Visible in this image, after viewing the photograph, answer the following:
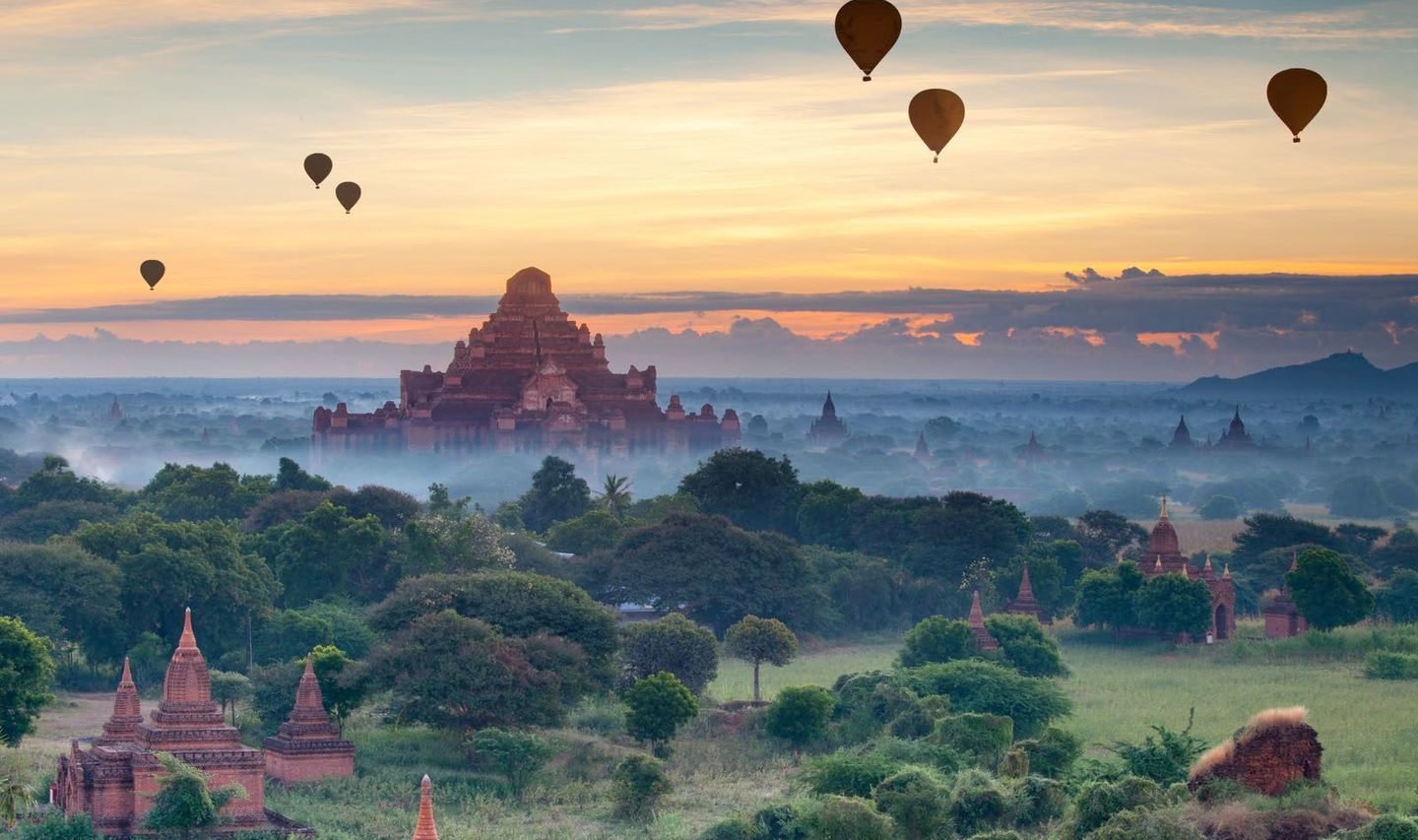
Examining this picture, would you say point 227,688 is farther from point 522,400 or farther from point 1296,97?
point 522,400

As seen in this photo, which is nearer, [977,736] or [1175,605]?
[977,736]

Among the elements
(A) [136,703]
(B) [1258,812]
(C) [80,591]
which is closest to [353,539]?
(C) [80,591]

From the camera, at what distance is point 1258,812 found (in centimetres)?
3409

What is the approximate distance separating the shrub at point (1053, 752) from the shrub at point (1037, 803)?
3.15m

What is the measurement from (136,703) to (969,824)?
13.8m

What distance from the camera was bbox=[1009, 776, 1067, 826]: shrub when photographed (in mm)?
39281

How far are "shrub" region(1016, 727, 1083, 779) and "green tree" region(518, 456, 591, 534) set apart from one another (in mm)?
46792

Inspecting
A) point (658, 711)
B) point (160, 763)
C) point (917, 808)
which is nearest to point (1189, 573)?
point (658, 711)

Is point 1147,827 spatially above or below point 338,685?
below

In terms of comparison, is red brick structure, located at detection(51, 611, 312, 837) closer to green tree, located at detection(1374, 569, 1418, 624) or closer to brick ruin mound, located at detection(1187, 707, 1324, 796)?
brick ruin mound, located at detection(1187, 707, 1324, 796)

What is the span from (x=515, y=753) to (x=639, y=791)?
11.4 ft

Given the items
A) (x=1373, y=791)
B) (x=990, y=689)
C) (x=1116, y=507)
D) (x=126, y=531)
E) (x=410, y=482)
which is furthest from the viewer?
(x=1116, y=507)

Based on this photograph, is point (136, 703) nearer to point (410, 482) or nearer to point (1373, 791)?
point (1373, 791)

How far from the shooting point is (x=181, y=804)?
124 ft
